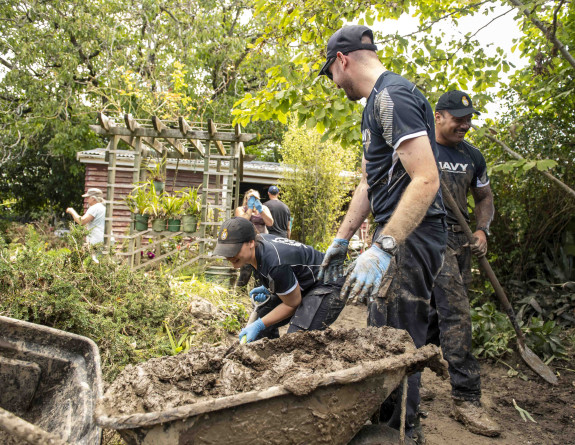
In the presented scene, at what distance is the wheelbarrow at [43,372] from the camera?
2193mm

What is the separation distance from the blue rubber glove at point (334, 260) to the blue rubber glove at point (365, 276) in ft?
1.88

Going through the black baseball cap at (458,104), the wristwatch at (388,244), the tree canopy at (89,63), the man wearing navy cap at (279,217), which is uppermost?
the tree canopy at (89,63)

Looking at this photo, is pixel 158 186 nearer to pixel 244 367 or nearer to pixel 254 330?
pixel 254 330

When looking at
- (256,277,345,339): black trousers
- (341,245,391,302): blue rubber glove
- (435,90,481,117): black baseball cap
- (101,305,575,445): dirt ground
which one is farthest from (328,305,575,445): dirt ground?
(435,90,481,117): black baseball cap

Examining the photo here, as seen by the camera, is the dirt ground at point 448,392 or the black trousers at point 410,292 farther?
the black trousers at point 410,292

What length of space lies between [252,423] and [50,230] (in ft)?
36.2

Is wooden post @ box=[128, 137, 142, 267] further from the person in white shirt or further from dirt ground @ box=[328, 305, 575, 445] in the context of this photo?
dirt ground @ box=[328, 305, 575, 445]

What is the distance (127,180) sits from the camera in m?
14.1

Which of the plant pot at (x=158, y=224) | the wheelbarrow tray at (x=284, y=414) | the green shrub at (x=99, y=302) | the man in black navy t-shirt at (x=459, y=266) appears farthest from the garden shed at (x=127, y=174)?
the wheelbarrow tray at (x=284, y=414)

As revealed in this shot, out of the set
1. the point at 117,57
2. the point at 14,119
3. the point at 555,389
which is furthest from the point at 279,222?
the point at 14,119

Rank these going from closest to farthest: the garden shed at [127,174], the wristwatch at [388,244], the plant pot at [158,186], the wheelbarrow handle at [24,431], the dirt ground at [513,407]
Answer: the wheelbarrow handle at [24,431] → the wristwatch at [388,244] → the dirt ground at [513,407] → the plant pot at [158,186] → the garden shed at [127,174]

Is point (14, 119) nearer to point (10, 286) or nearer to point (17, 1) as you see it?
point (17, 1)

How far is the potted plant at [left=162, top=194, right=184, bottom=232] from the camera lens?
6.96 metres

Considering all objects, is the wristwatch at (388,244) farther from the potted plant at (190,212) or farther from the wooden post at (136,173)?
the wooden post at (136,173)
